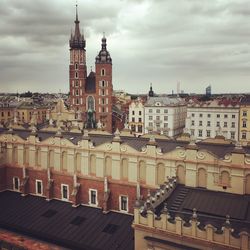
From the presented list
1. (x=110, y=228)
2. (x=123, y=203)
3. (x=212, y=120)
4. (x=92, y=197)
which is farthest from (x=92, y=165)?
(x=212, y=120)

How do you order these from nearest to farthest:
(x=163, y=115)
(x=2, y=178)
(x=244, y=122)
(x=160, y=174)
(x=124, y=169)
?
(x=160, y=174)
(x=124, y=169)
(x=2, y=178)
(x=244, y=122)
(x=163, y=115)

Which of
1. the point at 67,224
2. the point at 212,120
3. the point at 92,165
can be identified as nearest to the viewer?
the point at 67,224

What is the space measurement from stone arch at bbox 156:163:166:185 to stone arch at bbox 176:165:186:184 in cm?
175

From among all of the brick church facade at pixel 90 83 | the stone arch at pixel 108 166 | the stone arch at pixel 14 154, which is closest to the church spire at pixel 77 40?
the brick church facade at pixel 90 83

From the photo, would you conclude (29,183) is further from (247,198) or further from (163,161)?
(247,198)

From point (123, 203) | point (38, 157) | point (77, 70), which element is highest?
point (77, 70)

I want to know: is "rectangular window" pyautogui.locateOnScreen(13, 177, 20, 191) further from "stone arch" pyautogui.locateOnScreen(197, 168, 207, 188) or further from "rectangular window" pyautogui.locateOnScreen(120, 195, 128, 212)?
"stone arch" pyautogui.locateOnScreen(197, 168, 207, 188)

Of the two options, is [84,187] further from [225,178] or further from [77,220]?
[225,178]

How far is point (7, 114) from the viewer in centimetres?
11900

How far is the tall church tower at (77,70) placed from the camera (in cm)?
11375

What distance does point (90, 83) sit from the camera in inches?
4555

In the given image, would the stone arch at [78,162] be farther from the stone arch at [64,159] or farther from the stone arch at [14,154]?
the stone arch at [14,154]

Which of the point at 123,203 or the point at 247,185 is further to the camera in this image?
the point at 123,203

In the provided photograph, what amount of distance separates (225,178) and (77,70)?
307ft
